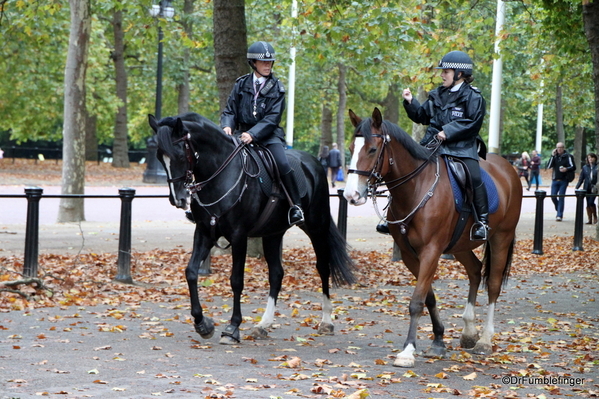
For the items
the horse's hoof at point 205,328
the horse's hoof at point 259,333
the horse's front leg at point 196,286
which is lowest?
the horse's hoof at point 259,333

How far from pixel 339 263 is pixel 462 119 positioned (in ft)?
7.88

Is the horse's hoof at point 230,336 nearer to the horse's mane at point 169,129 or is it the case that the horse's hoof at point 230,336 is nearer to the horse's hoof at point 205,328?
the horse's hoof at point 205,328

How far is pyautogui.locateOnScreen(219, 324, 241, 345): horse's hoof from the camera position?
26.3ft

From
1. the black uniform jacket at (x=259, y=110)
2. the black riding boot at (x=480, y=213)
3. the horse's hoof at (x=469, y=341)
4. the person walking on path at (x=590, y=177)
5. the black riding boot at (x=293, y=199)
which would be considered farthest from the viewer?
the person walking on path at (x=590, y=177)

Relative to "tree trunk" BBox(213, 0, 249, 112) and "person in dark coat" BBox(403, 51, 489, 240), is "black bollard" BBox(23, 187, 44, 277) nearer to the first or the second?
"tree trunk" BBox(213, 0, 249, 112)

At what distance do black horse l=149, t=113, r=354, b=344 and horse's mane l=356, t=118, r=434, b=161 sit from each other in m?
1.55

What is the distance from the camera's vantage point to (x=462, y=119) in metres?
8.00

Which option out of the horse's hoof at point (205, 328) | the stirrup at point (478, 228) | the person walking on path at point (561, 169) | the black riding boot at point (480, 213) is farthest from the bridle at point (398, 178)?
the person walking on path at point (561, 169)

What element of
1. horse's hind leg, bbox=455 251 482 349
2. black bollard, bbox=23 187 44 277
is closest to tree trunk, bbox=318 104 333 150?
black bollard, bbox=23 187 44 277

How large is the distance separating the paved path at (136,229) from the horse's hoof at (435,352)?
20.3ft

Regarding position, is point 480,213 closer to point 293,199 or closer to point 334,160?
point 293,199

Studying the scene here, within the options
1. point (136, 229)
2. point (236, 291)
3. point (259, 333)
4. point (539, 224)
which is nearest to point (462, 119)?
point (236, 291)

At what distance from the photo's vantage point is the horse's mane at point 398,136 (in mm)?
7285

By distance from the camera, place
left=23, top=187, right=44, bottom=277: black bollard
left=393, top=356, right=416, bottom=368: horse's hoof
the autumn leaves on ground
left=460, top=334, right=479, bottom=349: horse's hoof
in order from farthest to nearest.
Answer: left=23, top=187, right=44, bottom=277: black bollard < left=460, top=334, right=479, bottom=349: horse's hoof < left=393, top=356, right=416, bottom=368: horse's hoof < the autumn leaves on ground
